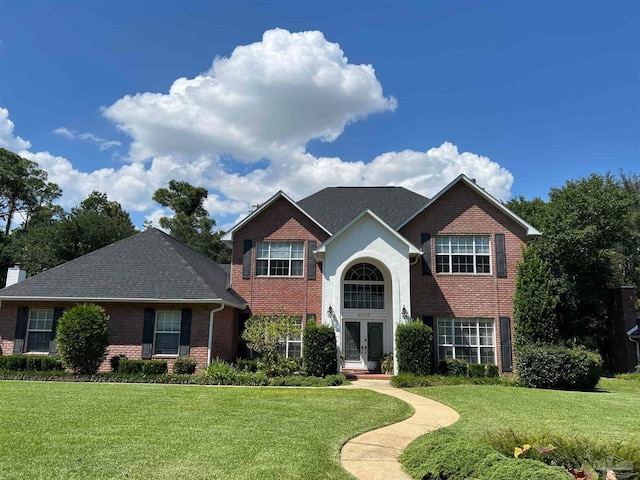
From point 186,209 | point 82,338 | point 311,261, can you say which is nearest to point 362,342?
point 311,261

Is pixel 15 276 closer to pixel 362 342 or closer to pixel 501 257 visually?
pixel 362 342

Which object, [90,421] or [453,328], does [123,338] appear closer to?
[90,421]

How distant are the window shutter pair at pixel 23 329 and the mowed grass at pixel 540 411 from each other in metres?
14.3

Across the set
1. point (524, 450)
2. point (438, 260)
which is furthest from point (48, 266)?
point (524, 450)

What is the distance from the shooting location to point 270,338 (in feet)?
59.4

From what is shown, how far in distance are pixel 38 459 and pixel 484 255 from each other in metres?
18.7

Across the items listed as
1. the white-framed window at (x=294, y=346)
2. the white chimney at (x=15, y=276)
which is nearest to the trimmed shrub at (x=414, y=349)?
the white-framed window at (x=294, y=346)

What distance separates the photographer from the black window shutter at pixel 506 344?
19609mm

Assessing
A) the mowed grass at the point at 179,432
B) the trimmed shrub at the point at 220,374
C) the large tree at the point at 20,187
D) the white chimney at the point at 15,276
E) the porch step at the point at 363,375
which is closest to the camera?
the mowed grass at the point at 179,432

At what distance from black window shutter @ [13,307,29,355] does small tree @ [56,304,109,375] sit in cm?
318

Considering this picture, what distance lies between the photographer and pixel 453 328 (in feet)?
67.2

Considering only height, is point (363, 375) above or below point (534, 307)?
below

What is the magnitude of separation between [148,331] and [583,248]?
23.5m

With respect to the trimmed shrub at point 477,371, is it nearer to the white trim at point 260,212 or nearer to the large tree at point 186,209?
the white trim at point 260,212
